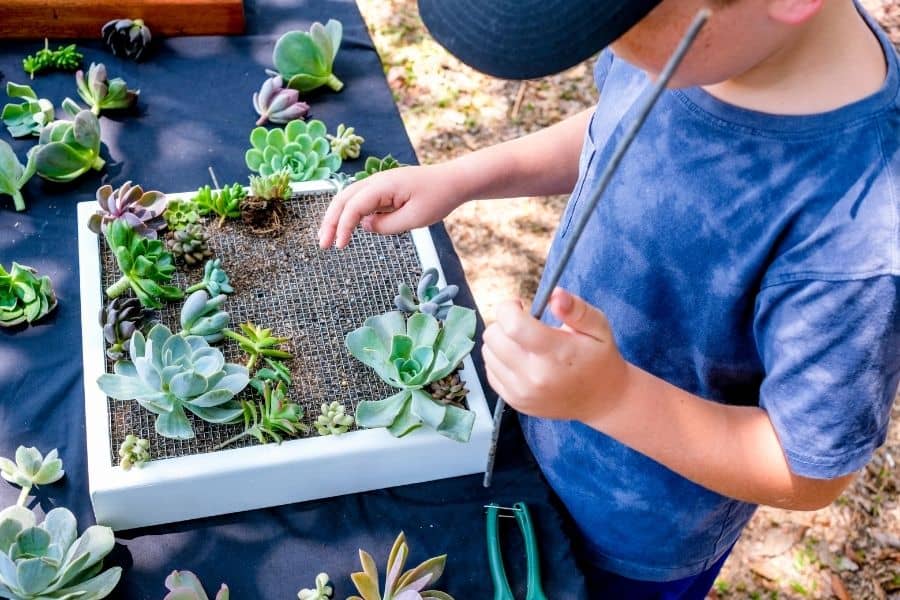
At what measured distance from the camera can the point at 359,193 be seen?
0.87 metres

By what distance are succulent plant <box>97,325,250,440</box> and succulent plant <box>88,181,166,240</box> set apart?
0.57 feet

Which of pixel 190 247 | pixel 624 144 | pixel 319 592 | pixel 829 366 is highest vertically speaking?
pixel 624 144

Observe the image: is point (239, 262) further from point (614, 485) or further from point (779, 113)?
point (779, 113)

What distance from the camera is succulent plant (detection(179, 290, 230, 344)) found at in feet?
2.72

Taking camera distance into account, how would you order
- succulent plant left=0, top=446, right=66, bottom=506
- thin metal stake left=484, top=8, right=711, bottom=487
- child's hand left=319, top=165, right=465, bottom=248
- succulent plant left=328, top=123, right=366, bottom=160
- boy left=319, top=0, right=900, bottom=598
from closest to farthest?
thin metal stake left=484, top=8, right=711, bottom=487, boy left=319, top=0, right=900, bottom=598, succulent plant left=0, top=446, right=66, bottom=506, child's hand left=319, top=165, right=465, bottom=248, succulent plant left=328, top=123, right=366, bottom=160

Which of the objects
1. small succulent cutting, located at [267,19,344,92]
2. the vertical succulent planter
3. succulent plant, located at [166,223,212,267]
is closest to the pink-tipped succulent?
small succulent cutting, located at [267,19,344,92]

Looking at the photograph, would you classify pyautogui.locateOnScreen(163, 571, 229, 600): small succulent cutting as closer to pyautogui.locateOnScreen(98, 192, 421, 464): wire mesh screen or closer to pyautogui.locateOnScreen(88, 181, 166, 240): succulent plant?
pyautogui.locateOnScreen(98, 192, 421, 464): wire mesh screen

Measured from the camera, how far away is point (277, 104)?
44.3 inches

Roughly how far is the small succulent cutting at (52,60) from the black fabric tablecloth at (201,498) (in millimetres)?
17

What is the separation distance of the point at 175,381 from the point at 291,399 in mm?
121

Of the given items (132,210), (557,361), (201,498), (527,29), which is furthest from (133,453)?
(527,29)

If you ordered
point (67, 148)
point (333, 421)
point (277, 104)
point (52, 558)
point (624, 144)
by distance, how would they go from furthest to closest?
point (277, 104)
point (67, 148)
point (333, 421)
point (52, 558)
point (624, 144)

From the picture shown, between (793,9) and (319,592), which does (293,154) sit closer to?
(319,592)

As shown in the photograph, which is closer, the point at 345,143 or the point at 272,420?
the point at 272,420
